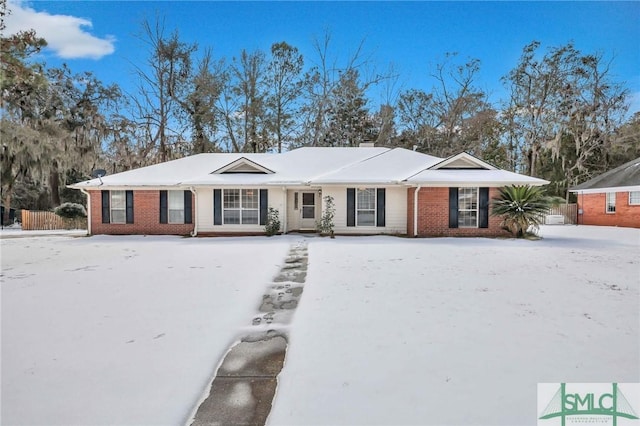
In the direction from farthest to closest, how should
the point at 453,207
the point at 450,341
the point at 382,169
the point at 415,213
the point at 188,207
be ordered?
1. the point at 382,169
2. the point at 188,207
3. the point at 453,207
4. the point at 415,213
5. the point at 450,341

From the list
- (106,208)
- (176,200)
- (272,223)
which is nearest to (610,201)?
(272,223)

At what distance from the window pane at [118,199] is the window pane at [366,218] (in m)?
10.1

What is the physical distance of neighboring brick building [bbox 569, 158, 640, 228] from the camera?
1830 centimetres

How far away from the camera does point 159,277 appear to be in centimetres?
703

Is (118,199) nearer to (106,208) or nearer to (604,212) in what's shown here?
(106,208)

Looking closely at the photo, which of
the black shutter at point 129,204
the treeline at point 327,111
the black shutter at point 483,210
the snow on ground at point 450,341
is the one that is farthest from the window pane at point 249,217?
the treeline at point 327,111

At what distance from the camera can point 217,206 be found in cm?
1492

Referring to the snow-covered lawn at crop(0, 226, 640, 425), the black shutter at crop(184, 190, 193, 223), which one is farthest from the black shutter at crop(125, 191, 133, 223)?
the snow-covered lawn at crop(0, 226, 640, 425)

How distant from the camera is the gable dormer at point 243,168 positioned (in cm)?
1548

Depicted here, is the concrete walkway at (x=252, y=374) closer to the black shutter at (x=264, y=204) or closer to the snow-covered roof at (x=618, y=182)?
the black shutter at (x=264, y=204)

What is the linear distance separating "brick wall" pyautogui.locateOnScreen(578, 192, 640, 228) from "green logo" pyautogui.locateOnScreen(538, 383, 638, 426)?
66.4 ft

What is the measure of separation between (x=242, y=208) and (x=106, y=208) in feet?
19.5

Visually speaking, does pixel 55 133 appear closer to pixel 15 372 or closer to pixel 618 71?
pixel 15 372

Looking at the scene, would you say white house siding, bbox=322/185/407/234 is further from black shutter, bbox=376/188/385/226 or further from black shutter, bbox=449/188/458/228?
black shutter, bbox=449/188/458/228
